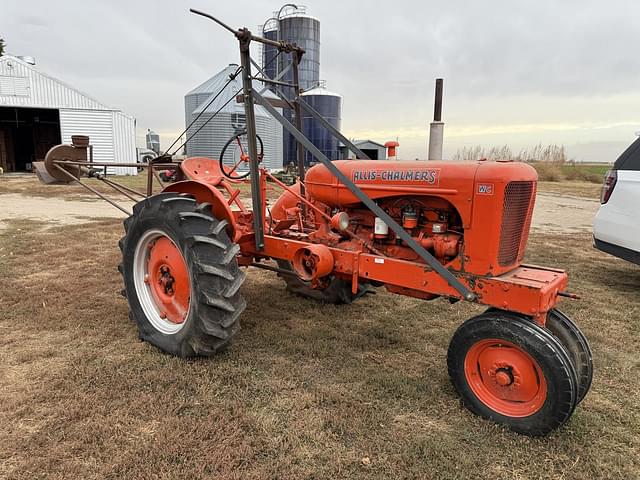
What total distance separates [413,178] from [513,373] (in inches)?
48.7

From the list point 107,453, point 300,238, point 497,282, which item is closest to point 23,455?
point 107,453

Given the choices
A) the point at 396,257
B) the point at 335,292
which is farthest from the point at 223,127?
the point at 396,257

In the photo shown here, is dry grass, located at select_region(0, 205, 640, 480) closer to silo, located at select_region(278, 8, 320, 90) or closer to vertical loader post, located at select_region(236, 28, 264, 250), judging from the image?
vertical loader post, located at select_region(236, 28, 264, 250)

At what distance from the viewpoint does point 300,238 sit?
3.57 meters

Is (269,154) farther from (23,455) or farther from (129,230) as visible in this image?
(23,455)

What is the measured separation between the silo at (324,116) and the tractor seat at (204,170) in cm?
2107

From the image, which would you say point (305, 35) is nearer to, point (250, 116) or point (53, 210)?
point (53, 210)

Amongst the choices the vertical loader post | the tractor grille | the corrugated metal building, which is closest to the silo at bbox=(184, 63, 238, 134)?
the corrugated metal building

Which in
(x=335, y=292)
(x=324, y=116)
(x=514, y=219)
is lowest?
(x=335, y=292)

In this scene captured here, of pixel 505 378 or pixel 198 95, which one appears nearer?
pixel 505 378

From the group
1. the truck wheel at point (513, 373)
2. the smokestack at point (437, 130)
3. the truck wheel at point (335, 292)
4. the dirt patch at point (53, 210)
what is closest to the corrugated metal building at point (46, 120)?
the dirt patch at point (53, 210)

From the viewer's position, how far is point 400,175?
9.72 ft

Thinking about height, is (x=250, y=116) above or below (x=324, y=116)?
below

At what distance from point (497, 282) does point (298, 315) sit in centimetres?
202
